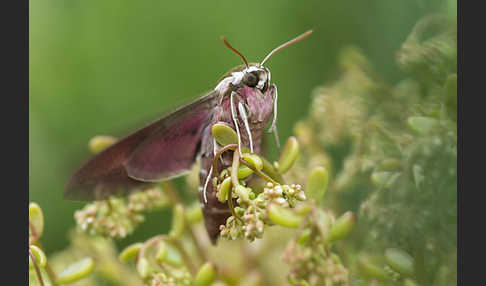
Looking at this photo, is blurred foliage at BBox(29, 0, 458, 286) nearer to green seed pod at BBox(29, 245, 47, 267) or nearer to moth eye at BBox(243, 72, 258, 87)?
green seed pod at BBox(29, 245, 47, 267)

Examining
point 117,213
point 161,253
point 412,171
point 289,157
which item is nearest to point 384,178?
point 412,171

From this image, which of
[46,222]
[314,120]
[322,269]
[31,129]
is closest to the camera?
[322,269]

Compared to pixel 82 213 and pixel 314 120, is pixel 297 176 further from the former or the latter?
pixel 82 213

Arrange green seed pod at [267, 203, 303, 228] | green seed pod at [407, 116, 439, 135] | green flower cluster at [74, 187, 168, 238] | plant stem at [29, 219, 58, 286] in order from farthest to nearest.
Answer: green flower cluster at [74, 187, 168, 238] < plant stem at [29, 219, 58, 286] < green seed pod at [407, 116, 439, 135] < green seed pod at [267, 203, 303, 228]

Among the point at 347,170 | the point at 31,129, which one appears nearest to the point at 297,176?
the point at 347,170

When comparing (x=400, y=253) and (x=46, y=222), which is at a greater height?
(x=400, y=253)

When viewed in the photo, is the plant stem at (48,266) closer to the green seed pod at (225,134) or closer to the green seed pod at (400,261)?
the green seed pod at (225,134)

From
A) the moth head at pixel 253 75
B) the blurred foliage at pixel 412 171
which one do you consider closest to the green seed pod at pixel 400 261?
the blurred foliage at pixel 412 171

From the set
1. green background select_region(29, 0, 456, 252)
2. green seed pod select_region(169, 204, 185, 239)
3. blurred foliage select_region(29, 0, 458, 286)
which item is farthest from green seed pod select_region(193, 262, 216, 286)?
green background select_region(29, 0, 456, 252)
